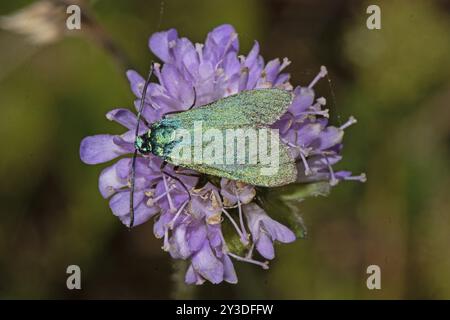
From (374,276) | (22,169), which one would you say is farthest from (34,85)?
→ (374,276)

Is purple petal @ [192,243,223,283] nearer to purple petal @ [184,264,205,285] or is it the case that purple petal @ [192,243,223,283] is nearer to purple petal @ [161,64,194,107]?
purple petal @ [184,264,205,285]

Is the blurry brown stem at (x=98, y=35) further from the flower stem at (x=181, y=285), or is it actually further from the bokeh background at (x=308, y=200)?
the flower stem at (x=181, y=285)

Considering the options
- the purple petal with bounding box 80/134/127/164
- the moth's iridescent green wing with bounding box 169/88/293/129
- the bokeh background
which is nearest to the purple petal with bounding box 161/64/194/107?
the moth's iridescent green wing with bounding box 169/88/293/129

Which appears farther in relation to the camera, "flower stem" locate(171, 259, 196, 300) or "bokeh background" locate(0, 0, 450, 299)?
"bokeh background" locate(0, 0, 450, 299)

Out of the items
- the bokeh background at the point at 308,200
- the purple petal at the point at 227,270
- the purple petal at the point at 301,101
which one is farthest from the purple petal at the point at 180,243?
the bokeh background at the point at 308,200

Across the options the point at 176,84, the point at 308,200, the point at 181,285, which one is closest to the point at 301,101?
the point at 176,84

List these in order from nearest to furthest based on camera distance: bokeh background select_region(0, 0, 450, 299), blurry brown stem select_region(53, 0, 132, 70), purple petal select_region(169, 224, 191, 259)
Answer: purple petal select_region(169, 224, 191, 259), blurry brown stem select_region(53, 0, 132, 70), bokeh background select_region(0, 0, 450, 299)
